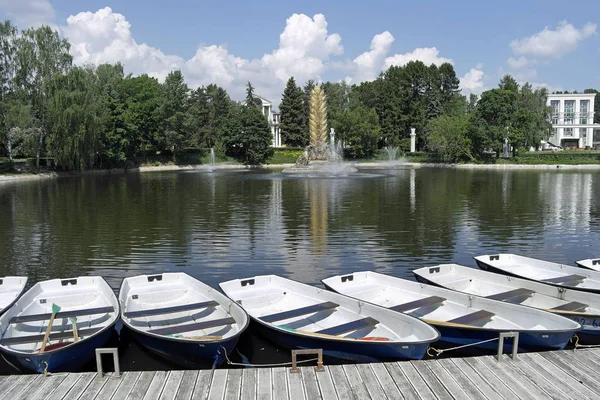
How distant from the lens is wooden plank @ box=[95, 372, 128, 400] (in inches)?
281

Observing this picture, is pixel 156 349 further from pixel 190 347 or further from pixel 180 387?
pixel 180 387

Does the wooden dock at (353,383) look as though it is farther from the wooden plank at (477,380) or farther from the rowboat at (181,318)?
the rowboat at (181,318)

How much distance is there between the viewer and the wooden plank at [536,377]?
23.3 ft

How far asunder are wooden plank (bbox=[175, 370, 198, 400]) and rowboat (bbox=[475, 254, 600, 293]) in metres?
8.66

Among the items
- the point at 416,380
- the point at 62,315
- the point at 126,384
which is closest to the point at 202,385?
the point at 126,384

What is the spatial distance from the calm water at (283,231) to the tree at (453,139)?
1600 inches

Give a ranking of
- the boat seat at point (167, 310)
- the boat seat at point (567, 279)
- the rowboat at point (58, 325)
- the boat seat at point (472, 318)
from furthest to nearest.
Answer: the boat seat at point (567, 279)
the boat seat at point (167, 310)
the boat seat at point (472, 318)
the rowboat at point (58, 325)

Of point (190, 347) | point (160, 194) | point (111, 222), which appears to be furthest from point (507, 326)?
point (160, 194)

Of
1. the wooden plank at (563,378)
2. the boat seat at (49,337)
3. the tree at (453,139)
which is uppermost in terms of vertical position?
the tree at (453,139)

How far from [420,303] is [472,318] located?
47.0 inches

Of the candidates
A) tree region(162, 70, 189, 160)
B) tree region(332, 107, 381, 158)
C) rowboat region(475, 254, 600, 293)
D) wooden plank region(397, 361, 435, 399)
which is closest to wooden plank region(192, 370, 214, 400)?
wooden plank region(397, 361, 435, 399)

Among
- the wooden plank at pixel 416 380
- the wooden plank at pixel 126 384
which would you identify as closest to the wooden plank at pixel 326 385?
the wooden plank at pixel 416 380

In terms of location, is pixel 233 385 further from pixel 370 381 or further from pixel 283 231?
pixel 283 231

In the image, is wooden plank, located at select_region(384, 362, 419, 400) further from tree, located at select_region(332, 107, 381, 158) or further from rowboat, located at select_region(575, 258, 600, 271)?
tree, located at select_region(332, 107, 381, 158)
